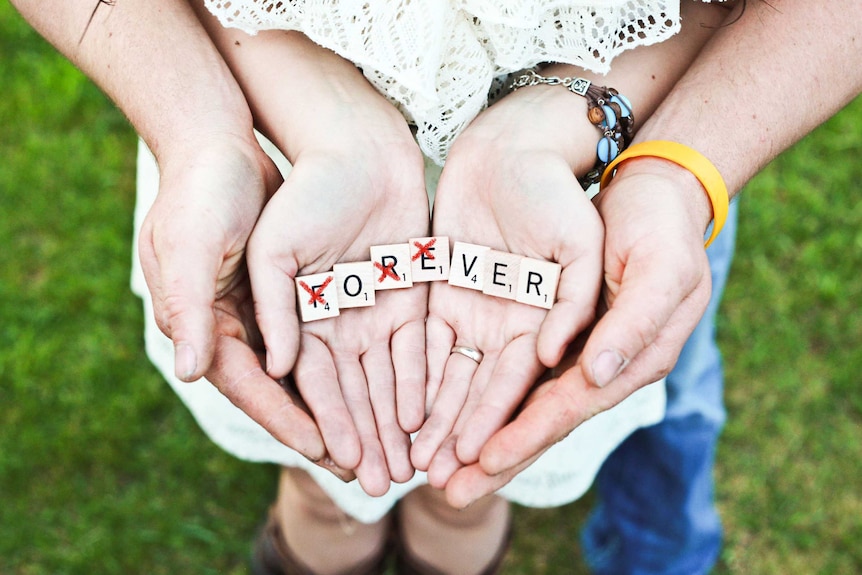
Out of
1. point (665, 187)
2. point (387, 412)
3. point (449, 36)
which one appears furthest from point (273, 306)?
point (665, 187)

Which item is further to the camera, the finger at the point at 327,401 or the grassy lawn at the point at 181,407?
the grassy lawn at the point at 181,407

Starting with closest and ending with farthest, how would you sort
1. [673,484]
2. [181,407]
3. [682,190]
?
1. [682,190]
2. [673,484]
3. [181,407]

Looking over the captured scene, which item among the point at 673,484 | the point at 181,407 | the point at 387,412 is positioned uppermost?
the point at 387,412

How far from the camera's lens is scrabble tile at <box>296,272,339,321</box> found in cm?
186

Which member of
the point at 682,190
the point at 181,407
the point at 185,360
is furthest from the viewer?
the point at 181,407

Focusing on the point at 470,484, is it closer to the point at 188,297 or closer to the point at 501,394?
the point at 501,394

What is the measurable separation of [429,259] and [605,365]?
541 mm

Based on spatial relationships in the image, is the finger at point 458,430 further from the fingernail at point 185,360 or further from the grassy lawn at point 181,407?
the grassy lawn at point 181,407

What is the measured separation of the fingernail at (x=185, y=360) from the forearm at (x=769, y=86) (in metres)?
1.13

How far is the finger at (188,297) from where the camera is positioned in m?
1.59

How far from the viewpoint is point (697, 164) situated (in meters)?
1.84

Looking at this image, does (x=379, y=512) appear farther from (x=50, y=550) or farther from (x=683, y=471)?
(x=50, y=550)

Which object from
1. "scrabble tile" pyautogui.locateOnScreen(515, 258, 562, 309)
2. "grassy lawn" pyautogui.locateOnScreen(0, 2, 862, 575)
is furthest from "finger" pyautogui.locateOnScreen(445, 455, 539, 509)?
"grassy lawn" pyautogui.locateOnScreen(0, 2, 862, 575)

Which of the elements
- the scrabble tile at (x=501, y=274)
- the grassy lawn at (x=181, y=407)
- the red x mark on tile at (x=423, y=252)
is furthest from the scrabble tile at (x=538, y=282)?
the grassy lawn at (x=181, y=407)
